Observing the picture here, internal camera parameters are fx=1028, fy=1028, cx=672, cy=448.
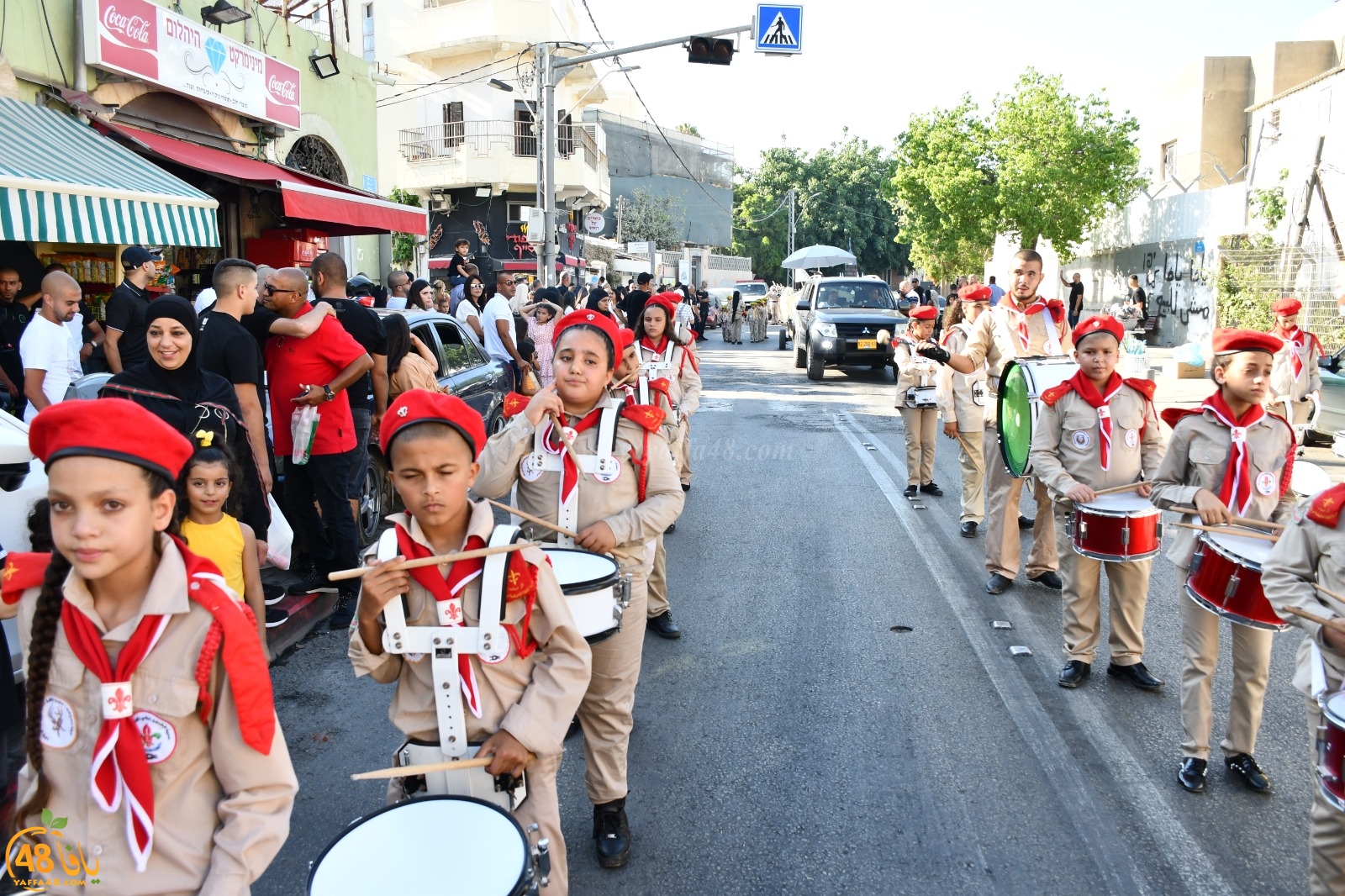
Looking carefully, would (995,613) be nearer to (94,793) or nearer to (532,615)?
(532,615)

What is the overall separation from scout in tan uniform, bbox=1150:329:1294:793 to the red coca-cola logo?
1108cm

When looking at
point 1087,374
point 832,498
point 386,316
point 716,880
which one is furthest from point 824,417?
point 716,880

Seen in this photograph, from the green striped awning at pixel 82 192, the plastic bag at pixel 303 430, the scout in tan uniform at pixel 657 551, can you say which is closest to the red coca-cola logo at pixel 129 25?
the green striped awning at pixel 82 192

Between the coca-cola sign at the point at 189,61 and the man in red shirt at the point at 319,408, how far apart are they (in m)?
6.47

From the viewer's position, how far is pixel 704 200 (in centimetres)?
6444

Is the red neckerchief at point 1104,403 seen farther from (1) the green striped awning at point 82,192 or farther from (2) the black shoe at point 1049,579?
(1) the green striped awning at point 82,192

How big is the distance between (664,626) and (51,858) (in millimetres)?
4082

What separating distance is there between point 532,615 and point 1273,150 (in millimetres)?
27088

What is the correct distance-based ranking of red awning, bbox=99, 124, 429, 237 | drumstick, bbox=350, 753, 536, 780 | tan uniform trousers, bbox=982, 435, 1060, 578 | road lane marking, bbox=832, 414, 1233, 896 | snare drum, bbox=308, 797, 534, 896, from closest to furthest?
snare drum, bbox=308, 797, 534, 896, drumstick, bbox=350, 753, 536, 780, road lane marking, bbox=832, 414, 1233, 896, tan uniform trousers, bbox=982, 435, 1060, 578, red awning, bbox=99, 124, 429, 237

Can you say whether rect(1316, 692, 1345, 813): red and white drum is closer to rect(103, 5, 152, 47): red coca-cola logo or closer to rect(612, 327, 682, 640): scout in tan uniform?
rect(612, 327, 682, 640): scout in tan uniform

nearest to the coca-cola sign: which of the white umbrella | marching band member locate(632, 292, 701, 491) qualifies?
marching band member locate(632, 292, 701, 491)

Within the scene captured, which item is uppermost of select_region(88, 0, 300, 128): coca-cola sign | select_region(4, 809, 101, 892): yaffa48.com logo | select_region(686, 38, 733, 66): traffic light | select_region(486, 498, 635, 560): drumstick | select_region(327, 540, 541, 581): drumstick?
select_region(686, 38, 733, 66): traffic light

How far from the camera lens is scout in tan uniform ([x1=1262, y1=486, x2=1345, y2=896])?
3.01 metres

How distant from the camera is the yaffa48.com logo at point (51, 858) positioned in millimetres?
2047
